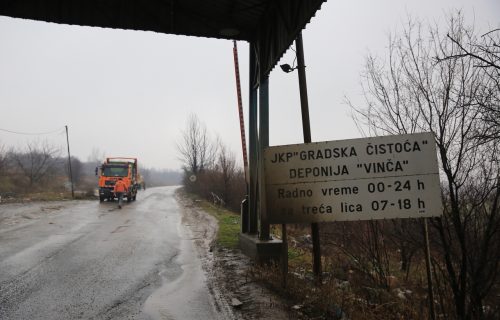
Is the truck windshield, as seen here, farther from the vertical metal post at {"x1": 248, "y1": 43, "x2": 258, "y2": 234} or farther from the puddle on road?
the puddle on road

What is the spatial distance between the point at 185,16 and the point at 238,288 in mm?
5646

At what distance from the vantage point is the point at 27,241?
29.1 feet

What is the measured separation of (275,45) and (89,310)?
528 centimetres

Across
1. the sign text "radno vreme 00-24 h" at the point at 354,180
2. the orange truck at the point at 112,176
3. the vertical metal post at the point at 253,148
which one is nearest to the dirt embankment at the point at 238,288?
the vertical metal post at the point at 253,148

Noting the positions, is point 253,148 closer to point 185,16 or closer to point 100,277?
point 185,16

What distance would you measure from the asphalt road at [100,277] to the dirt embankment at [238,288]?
0.20 metres

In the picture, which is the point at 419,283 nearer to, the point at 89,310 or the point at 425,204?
the point at 425,204

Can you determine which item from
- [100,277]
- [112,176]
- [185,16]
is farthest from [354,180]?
[112,176]

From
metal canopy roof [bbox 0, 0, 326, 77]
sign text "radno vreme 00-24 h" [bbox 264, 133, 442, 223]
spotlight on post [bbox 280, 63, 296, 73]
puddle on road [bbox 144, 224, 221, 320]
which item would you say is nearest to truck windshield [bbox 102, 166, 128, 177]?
metal canopy roof [bbox 0, 0, 326, 77]

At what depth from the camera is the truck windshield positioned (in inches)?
993

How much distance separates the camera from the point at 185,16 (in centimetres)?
745

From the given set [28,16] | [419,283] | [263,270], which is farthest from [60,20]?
[419,283]

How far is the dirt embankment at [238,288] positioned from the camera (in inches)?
165

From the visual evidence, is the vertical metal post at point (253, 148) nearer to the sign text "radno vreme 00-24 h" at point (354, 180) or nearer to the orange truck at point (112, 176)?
the sign text "radno vreme 00-24 h" at point (354, 180)
